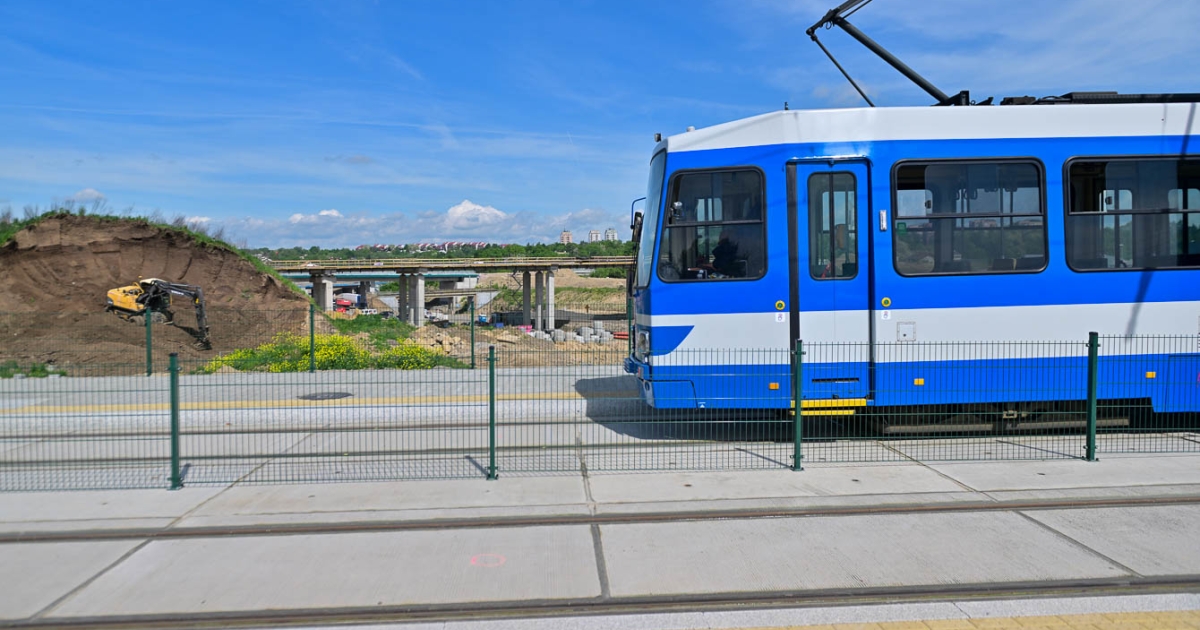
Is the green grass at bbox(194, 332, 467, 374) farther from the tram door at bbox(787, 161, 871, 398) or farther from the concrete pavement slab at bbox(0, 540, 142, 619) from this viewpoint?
the concrete pavement slab at bbox(0, 540, 142, 619)

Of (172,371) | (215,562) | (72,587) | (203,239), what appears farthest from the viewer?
(203,239)

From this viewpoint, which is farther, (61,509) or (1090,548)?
(61,509)

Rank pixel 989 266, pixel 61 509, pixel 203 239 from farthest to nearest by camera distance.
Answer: pixel 203 239
pixel 989 266
pixel 61 509

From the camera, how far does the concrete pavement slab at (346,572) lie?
5.15 metres

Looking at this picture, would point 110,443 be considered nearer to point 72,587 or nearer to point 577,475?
point 72,587

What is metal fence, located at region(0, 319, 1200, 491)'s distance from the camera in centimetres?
866

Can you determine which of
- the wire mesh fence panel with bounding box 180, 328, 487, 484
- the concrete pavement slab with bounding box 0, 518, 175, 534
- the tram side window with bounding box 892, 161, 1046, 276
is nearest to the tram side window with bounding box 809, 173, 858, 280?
the tram side window with bounding box 892, 161, 1046, 276

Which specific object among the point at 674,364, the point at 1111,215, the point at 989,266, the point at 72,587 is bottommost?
the point at 72,587

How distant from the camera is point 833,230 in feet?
30.8

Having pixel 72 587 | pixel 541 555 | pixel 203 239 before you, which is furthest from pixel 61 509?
pixel 203 239

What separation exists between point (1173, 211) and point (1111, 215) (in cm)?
79

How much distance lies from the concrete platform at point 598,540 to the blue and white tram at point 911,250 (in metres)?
1.48

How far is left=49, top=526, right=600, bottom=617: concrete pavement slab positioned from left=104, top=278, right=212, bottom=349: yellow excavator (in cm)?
1791

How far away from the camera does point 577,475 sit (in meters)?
8.24
